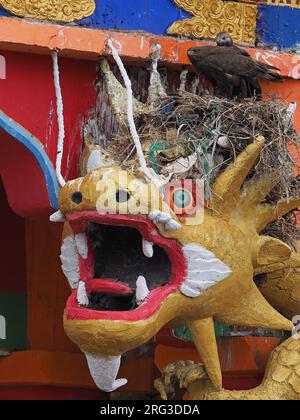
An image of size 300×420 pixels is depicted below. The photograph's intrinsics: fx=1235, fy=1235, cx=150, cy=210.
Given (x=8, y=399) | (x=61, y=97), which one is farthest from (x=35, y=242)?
(x=61, y=97)

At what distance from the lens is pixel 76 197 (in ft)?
13.8

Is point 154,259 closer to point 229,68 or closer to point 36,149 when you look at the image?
point 36,149

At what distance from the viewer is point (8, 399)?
5.64m

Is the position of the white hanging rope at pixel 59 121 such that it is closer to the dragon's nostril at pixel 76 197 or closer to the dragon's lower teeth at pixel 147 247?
the dragon's nostril at pixel 76 197

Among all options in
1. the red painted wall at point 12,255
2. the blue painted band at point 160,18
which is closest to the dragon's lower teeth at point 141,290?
the blue painted band at point 160,18

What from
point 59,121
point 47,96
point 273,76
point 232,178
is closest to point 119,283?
point 232,178

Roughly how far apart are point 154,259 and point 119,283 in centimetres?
22

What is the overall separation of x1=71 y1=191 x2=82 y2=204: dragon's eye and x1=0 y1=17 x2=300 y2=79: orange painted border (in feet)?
2.19

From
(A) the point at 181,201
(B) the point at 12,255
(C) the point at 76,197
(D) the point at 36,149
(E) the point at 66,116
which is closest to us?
(C) the point at 76,197

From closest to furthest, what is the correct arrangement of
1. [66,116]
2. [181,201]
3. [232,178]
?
[181,201] < [232,178] < [66,116]

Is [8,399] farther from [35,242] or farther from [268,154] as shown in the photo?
[268,154]

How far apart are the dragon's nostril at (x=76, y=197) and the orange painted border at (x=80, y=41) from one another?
0.67m

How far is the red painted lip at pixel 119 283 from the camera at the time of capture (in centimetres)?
420

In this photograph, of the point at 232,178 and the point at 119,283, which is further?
the point at 232,178
